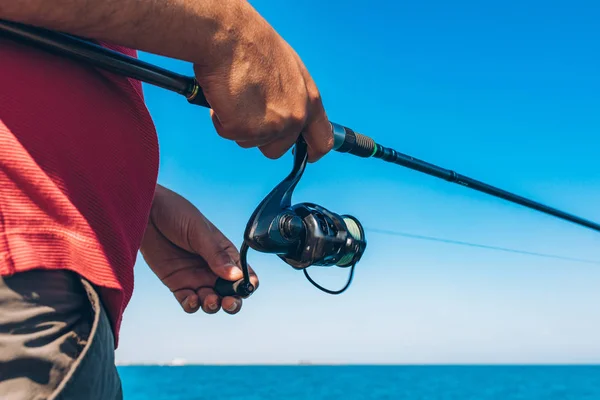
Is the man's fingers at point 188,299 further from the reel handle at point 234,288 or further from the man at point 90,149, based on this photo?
the man at point 90,149

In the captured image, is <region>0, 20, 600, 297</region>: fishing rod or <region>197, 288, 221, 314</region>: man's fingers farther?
<region>197, 288, 221, 314</region>: man's fingers

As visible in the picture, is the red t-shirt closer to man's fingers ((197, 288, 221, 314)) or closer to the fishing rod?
the fishing rod

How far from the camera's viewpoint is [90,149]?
3.38ft

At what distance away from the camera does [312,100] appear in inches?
50.6

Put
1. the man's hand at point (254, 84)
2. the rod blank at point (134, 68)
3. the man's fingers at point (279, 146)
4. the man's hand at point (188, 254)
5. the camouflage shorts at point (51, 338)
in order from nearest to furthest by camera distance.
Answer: the camouflage shorts at point (51, 338) < the rod blank at point (134, 68) < the man's hand at point (254, 84) < the man's fingers at point (279, 146) < the man's hand at point (188, 254)

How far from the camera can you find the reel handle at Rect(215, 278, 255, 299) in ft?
5.40

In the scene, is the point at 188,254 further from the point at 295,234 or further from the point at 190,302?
the point at 295,234

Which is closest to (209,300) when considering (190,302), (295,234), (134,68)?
(190,302)

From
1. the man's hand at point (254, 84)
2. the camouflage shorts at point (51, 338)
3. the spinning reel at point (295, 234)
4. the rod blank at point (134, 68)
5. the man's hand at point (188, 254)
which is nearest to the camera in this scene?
the camouflage shorts at point (51, 338)

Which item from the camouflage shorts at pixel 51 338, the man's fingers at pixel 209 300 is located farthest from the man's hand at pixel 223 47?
the man's fingers at pixel 209 300

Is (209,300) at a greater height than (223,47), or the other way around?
(223,47)

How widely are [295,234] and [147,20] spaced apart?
0.82 metres

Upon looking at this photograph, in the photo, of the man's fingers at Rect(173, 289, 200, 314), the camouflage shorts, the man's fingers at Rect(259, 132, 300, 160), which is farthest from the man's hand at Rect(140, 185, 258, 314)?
the camouflage shorts

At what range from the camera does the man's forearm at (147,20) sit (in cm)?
91
